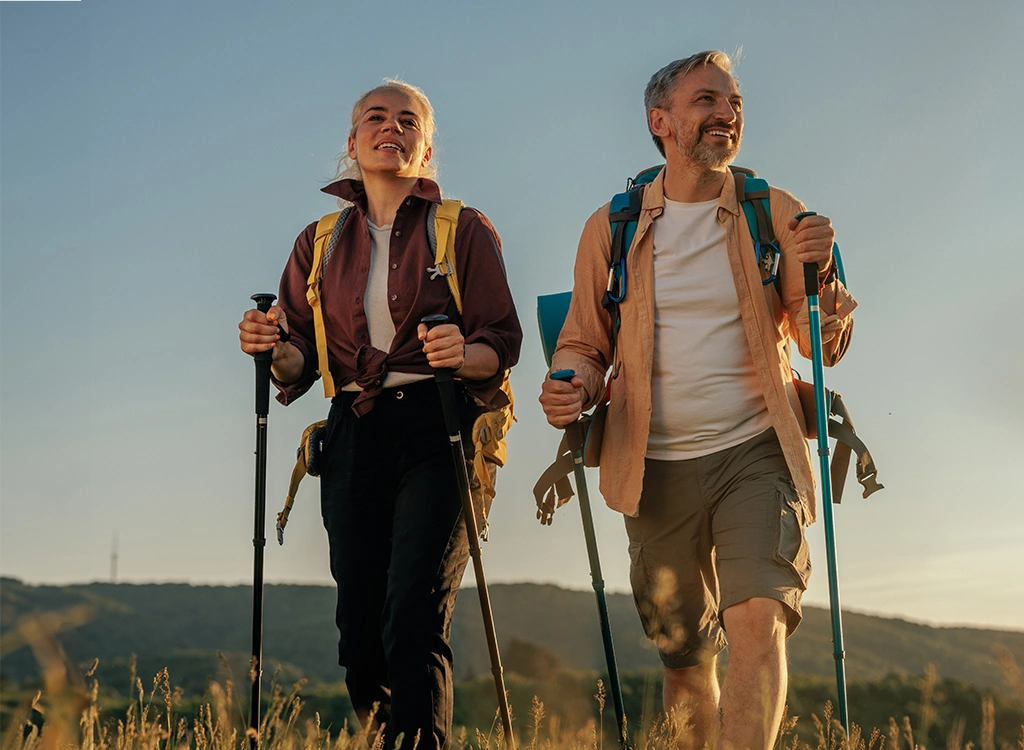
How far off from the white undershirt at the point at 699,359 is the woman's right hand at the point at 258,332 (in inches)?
63.1

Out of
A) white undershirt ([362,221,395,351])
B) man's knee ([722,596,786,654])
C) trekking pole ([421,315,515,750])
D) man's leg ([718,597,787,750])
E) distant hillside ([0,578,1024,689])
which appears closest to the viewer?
man's leg ([718,597,787,750])

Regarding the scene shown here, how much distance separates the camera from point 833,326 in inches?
189

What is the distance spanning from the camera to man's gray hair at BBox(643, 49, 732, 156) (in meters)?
5.09

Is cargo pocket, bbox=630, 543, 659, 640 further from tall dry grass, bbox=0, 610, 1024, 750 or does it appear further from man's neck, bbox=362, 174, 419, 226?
man's neck, bbox=362, 174, 419, 226

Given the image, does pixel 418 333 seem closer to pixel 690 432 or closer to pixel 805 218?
pixel 690 432

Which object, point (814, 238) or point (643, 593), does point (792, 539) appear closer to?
point (643, 593)

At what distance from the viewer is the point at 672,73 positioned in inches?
202

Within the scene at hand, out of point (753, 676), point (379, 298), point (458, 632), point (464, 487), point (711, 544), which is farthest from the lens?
point (458, 632)

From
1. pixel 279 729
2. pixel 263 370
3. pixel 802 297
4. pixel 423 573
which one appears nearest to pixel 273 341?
pixel 263 370

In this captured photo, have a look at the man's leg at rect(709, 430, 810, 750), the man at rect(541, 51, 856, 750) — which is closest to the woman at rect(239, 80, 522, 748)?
the man at rect(541, 51, 856, 750)

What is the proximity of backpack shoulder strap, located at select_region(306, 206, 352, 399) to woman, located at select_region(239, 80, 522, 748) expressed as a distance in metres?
0.03

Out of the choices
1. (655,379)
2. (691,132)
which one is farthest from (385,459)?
(691,132)

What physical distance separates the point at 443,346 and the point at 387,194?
3.55ft

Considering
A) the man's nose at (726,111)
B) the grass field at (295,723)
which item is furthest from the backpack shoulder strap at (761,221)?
the grass field at (295,723)
